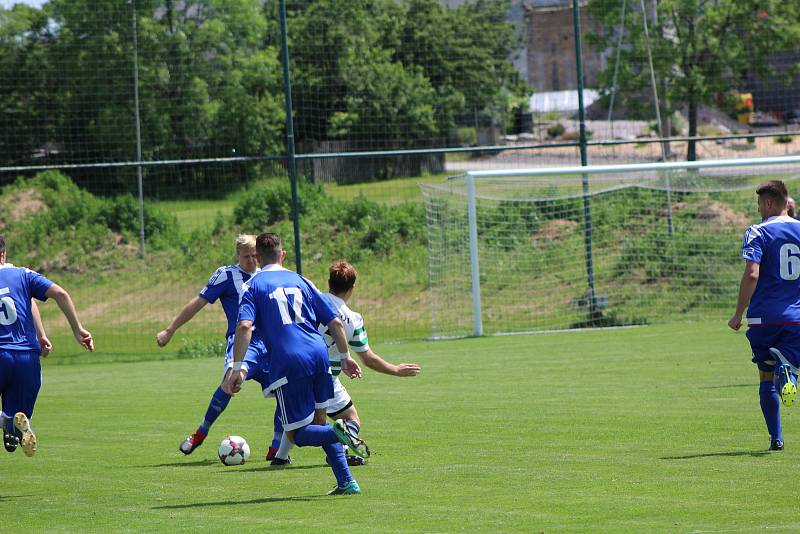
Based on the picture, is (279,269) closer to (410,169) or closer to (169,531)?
(169,531)

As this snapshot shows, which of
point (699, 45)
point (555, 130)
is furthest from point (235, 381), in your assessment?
point (555, 130)

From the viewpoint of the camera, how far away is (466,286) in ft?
71.1

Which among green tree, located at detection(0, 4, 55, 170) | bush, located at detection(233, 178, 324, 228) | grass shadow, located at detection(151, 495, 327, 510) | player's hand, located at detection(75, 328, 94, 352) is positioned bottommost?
grass shadow, located at detection(151, 495, 327, 510)

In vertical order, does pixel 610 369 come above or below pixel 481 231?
below

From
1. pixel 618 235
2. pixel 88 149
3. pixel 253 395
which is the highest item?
pixel 88 149

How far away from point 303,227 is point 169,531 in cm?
1952

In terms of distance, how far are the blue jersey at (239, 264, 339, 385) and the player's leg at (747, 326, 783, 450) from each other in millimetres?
3400

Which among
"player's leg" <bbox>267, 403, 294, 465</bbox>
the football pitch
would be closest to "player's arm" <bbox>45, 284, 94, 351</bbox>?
the football pitch

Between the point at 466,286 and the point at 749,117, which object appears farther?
the point at 749,117

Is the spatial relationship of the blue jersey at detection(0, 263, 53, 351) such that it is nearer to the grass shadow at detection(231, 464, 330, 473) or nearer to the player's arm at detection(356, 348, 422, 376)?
the grass shadow at detection(231, 464, 330, 473)

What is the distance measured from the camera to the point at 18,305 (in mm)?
8984

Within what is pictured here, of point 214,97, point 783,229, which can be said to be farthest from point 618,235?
point 783,229

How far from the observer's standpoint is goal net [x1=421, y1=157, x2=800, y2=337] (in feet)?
70.6

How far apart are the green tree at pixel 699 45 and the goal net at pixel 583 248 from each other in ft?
8.52
